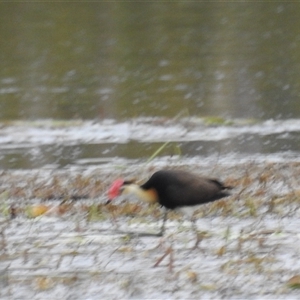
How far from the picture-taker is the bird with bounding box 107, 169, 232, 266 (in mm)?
7199

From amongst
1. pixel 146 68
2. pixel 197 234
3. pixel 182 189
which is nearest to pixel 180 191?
pixel 182 189

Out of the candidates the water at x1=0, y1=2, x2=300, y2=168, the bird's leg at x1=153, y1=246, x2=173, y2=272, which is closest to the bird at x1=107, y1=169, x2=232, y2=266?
the bird's leg at x1=153, y1=246, x2=173, y2=272

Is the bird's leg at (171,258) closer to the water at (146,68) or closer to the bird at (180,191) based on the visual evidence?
the bird at (180,191)

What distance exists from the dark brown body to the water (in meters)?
3.61

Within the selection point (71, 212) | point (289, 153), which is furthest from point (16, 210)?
point (289, 153)

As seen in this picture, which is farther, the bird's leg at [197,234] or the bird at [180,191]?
the bird at [180,191]

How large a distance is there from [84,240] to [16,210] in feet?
3.91

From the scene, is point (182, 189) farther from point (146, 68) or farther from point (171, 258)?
point (146, 68)

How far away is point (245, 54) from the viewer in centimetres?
1845

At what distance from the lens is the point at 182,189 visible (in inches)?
283

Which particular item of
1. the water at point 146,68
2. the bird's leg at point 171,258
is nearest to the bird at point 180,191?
the bird's leg at point 171,258

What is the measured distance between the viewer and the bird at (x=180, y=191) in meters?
7.20

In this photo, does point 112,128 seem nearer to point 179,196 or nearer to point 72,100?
point 72,100

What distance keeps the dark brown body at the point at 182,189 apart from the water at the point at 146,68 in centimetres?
361
